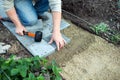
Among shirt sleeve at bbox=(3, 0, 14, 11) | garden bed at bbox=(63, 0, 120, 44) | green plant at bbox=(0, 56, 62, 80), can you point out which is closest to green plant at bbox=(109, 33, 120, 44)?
garden bed at bbox=(63, 0, 120, 44)

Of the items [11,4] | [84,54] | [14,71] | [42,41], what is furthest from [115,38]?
[14,71]

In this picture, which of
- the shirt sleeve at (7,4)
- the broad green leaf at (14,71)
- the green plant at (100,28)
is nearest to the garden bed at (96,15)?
the green plant at (100,28)

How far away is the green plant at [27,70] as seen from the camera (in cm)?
203

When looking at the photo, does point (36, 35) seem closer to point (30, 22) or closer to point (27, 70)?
point (30, 22)

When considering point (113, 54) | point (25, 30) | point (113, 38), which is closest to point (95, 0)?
point (113, 38)

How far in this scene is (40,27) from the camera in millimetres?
3037

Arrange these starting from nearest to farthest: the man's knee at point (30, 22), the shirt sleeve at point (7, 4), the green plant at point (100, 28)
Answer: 1. the shirt sleeve at point (7, 4)
2. the man's knee at point (30, 22)
3. the green plant at point (100, 28)

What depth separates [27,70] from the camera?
7.03 feet

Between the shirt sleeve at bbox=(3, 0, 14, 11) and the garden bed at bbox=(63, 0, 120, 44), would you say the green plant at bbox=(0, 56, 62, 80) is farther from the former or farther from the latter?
the garden bed at bbox=(63, 0, 120, 44)

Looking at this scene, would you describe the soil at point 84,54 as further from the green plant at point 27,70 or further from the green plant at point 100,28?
the green plant at point 27,70

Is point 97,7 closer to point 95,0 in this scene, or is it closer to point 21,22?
point 95,0

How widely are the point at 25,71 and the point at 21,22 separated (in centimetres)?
112

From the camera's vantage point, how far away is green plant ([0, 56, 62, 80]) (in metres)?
2.03

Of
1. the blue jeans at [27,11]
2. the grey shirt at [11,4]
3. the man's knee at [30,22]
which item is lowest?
the man's knee at [30,22]
